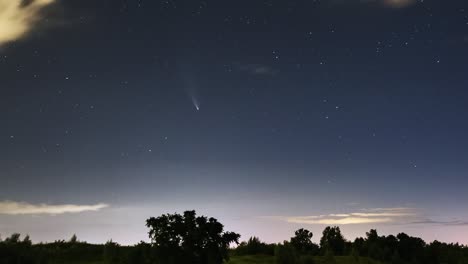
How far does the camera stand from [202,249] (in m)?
45.9

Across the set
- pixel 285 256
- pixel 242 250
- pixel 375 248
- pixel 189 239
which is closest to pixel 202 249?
pixel 189 239

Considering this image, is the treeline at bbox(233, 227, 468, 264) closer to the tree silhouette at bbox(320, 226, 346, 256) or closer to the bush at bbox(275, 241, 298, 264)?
the tree silhouette at bbox(320, 226, 346, 256)

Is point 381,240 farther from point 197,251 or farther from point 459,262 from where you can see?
point 197,251

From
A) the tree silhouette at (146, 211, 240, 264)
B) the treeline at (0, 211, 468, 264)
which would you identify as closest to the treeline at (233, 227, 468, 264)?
the treeline at (0, 211, 468, 264)

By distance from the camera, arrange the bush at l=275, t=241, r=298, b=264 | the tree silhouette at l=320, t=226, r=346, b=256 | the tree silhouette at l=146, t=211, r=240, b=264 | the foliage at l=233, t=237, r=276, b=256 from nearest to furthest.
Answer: the tree silhouette at l=146, t=211, r=240, b=264 < the bush at l=275, t=241, r=298, b=264 < the foliage at l=233, t=237, r=276, b=256 < the tree silhouette at l=320, t=226, r=346, b=256

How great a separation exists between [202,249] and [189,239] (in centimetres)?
164

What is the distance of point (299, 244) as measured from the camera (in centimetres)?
10888

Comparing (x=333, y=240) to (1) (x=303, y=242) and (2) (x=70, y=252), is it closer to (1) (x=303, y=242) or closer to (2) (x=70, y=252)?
(1) (x=303, y=242)

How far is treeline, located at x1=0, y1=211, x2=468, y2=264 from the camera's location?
45.7 metres

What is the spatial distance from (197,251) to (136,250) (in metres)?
8.59

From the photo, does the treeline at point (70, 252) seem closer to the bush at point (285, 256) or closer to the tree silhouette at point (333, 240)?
the bush at point (285, 256)

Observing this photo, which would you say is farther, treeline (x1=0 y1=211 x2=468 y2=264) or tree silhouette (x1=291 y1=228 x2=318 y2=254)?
tree silhouette (x1=291 y1=228 x2=318 y2=254)

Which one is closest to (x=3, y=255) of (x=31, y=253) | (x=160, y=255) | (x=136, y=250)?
(x=31, y=253)

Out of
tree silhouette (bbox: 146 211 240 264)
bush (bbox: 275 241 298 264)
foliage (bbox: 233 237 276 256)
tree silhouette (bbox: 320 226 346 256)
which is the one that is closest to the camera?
tree silhouette (bbox: 146 211 240 264)
